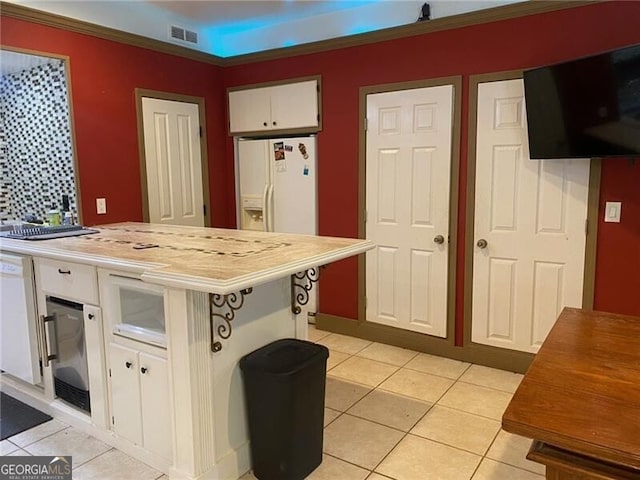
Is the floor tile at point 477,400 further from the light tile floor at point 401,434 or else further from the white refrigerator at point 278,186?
the white refrigerator at point 278,186

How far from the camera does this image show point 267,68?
4.34 m

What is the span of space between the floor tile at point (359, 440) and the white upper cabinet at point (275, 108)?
2522 millimetres

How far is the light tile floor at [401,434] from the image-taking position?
2.25 metres

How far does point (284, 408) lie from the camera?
2000 mm

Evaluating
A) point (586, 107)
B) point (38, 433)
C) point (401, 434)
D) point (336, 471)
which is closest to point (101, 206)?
point (38, 433)

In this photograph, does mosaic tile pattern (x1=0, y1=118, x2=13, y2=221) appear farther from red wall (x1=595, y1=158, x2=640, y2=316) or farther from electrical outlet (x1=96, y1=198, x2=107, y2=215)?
red wall (x1=595, y1=158, x2=640, y2=316)

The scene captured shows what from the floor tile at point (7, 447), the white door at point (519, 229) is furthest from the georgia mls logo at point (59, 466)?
the white door at point (519, 229)

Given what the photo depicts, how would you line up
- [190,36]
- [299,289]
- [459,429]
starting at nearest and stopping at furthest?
[299,289]
[459,429]
[190,36]

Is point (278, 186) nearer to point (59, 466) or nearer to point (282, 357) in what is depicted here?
point (282, 357)

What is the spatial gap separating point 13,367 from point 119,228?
111 cm

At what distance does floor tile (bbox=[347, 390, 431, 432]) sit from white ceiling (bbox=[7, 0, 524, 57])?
2812 mm

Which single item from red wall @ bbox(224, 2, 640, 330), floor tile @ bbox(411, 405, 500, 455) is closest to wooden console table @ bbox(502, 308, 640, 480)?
floor tile @ bbox(411, 405, 500, 455)

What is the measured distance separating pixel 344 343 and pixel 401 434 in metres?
1.44

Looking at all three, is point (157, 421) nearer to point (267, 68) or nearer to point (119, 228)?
point (119, 228)
